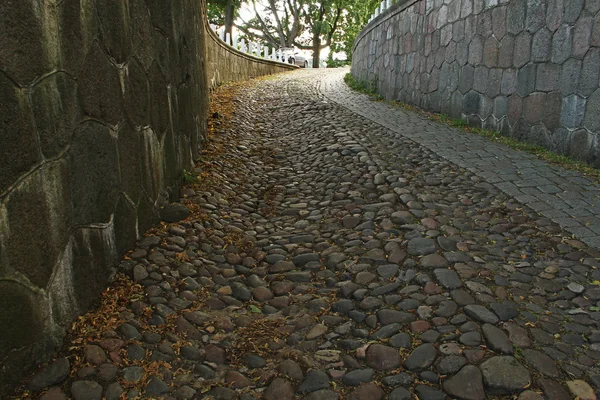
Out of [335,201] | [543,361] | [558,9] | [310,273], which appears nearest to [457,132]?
[558,9]

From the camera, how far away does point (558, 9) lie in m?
5.45

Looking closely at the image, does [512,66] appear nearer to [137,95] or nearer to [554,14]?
[554,14]

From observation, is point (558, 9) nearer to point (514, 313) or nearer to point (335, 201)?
point (335, 201)

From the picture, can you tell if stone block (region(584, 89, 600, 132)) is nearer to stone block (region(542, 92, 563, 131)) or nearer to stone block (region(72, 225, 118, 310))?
stone block (region(542, 92, 563, 131))

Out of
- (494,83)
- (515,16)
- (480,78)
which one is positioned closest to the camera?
(515,16)

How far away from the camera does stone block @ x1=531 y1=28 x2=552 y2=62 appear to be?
5617 millimetres

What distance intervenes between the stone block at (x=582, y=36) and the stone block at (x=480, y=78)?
5.43 ft

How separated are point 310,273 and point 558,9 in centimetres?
427

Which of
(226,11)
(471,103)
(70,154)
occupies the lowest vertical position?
(471,103)

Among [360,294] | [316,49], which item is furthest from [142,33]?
[316,49]

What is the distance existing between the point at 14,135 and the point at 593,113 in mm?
5078

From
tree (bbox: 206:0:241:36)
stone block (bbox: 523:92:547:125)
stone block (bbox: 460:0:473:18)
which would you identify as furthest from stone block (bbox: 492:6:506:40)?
tree (bbox: 206:0:241:36)

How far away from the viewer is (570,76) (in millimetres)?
5297

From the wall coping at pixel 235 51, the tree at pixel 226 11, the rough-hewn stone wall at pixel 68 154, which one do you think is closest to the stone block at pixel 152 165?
the rough-hewn stone wall at pixel 68 154
